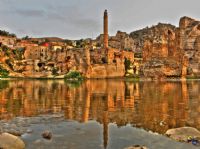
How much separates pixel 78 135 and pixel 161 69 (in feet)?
363

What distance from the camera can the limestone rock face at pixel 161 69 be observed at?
4818 inches

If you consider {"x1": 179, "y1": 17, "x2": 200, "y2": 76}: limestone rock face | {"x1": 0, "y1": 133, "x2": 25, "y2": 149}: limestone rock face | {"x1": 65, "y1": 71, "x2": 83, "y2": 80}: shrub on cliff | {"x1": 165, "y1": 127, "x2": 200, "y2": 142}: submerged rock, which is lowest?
{"x1": 65, "y1": 71, "x2": 83, "y2": 80}: shrub on cliff

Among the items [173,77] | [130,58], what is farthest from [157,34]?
[173,77]

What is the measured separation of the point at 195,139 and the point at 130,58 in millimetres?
126325

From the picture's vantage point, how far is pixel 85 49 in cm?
12712

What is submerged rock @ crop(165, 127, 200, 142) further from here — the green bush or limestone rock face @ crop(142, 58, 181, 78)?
limestone rock face @ crop(142, 58, 181, 78)

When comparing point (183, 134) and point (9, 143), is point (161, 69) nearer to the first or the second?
point (183, 134)

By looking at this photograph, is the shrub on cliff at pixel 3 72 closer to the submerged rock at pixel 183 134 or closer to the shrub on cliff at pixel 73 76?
the shrub on cliff at pixel 73 76

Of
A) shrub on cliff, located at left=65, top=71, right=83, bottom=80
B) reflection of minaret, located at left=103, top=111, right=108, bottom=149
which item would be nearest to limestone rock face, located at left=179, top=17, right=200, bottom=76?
shrub on cliff, located at left=65, top=71, right=83, bottom=80

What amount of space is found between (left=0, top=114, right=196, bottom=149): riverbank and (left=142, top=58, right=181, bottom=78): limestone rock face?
105m

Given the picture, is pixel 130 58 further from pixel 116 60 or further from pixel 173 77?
pixel 173 77

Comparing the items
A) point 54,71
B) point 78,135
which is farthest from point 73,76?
point 78,135

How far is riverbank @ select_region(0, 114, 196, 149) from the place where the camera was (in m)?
14.2

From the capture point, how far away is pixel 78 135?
54.1ft
